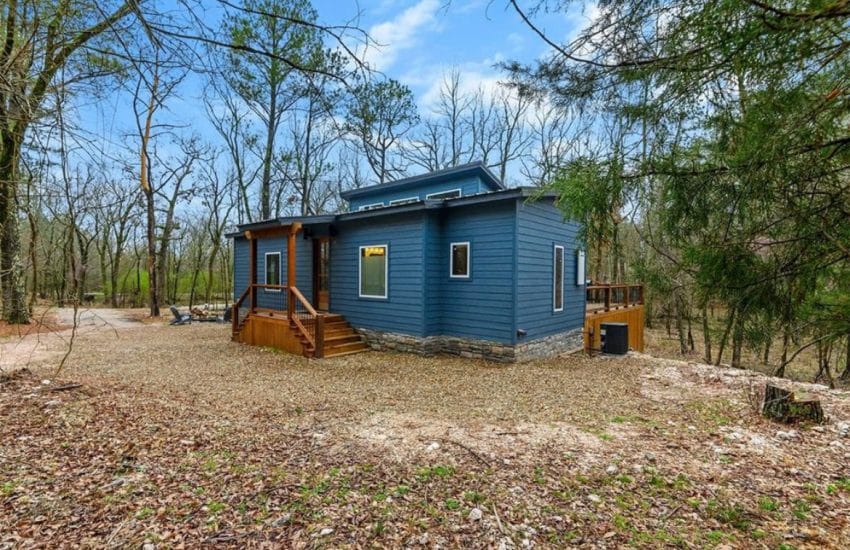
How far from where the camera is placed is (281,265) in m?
11.6

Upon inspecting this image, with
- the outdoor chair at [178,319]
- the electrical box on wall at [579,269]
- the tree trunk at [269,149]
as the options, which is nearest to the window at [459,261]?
the electrical box on wall at [579,269]

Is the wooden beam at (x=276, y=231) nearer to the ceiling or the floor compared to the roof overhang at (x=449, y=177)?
nearer to the floor

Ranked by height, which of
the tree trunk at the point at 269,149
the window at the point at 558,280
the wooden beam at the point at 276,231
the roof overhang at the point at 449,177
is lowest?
the window at the point at 558,280

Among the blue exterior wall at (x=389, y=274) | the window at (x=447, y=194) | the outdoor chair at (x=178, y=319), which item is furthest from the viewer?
the outdoor chair at (x=178, y=319)

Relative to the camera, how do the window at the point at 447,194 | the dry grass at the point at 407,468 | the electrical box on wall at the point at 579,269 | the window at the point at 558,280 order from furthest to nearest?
the window at the point at 447,194 < the electrical box on wall at the point at 579,269 < the window at the point at 558,280 < the dry grass at the point at 407,468

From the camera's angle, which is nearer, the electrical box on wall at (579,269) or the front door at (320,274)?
the electrical box on wall at (579,269)

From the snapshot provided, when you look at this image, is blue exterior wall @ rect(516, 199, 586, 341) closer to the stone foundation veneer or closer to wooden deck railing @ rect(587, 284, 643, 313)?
the stone foundation veneer

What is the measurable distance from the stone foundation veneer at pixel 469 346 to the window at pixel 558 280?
2.29 feet

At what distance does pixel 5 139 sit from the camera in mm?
3527

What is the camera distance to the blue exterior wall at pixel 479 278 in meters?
7.67

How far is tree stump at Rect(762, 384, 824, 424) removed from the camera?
4.19m

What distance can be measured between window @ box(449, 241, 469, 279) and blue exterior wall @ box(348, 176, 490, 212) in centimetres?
213

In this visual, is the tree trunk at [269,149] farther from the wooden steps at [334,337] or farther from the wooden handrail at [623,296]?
the wooden handrail at [623,296]

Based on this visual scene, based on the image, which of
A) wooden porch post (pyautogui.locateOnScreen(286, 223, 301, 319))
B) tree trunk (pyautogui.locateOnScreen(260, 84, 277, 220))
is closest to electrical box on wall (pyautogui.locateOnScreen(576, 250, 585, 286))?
wooden porch post (pyautogui.locateOnScreen(286, 223, 301, 319))
